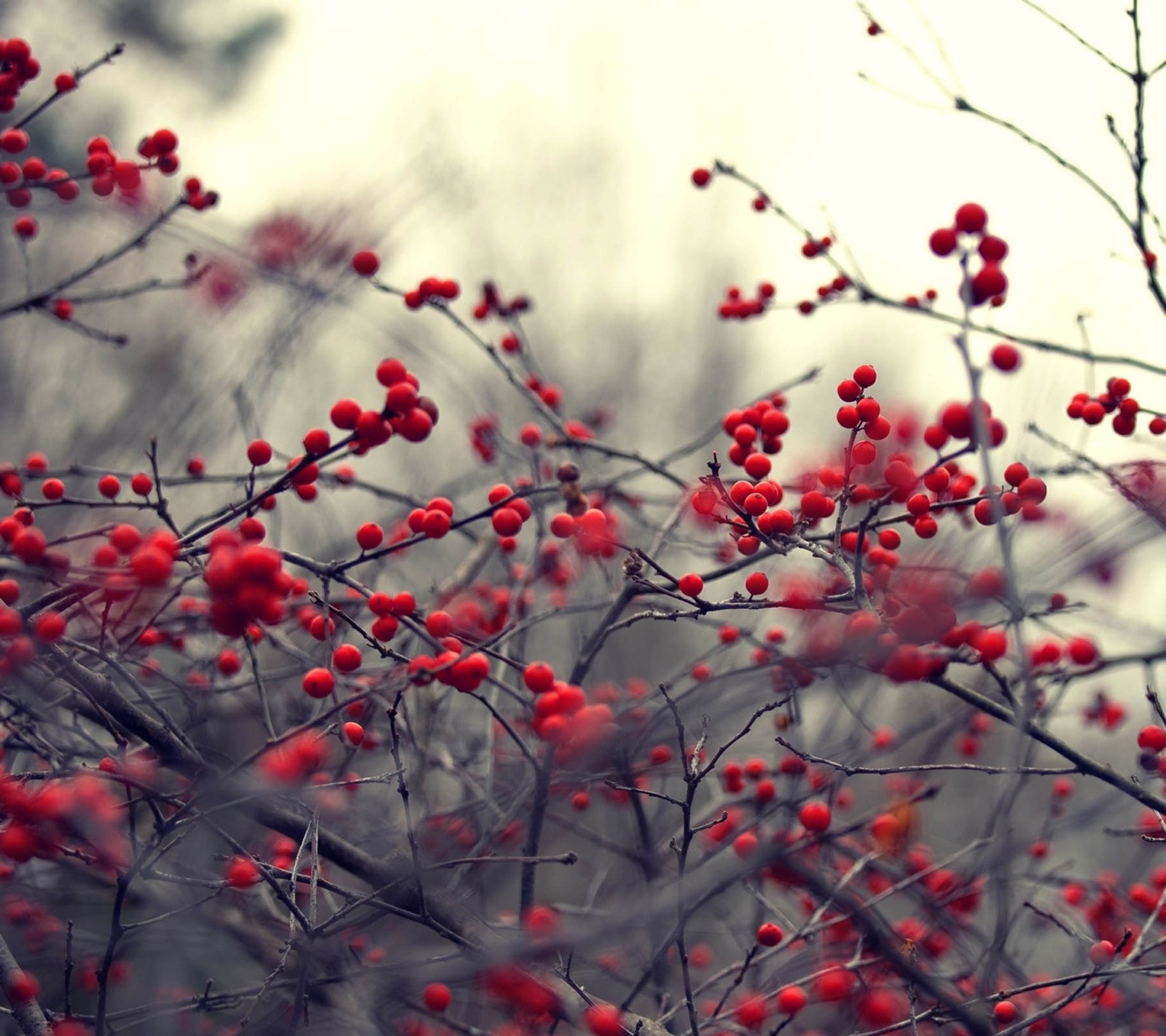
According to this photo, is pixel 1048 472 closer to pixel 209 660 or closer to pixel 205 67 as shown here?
pixel 209 660

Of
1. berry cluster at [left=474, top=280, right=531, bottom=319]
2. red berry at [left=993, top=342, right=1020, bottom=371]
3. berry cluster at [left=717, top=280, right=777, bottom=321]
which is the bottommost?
red berry at [left=993, top=342, right=1020, bottom=371]

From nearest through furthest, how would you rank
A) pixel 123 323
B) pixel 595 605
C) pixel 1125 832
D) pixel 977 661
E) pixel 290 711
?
pixel 977 661 → pixel 1125 832 → pixel 595 605 → pixel 290 711 → pixel 123 323

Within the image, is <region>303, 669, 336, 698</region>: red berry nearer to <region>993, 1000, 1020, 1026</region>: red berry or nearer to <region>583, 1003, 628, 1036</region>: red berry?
<region>583, 1003, 628, 1036</region>: red berry

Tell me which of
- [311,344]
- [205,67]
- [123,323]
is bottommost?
[311,344]

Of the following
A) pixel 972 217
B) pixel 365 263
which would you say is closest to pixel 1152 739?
pixel 972 217

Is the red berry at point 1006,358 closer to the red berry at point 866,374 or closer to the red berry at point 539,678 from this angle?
the red berry at point 866,374

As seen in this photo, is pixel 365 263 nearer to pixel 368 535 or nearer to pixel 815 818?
pixel 368 535

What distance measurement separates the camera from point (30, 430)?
6.04 metres

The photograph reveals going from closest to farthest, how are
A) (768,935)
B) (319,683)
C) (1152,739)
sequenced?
(319,683) → (1152,739) → (768,935)

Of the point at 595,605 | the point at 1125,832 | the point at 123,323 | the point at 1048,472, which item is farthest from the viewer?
the point at 123,323

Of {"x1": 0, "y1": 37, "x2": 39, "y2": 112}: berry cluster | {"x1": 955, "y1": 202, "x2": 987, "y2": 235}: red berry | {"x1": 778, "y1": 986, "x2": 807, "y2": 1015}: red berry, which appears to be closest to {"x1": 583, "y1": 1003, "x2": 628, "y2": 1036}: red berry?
{"x1": 778, "y1": 986, "x2": 807, "y2": 1015}: red berry

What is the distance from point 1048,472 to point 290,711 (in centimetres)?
274

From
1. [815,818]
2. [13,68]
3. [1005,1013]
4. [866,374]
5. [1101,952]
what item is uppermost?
[13,68]

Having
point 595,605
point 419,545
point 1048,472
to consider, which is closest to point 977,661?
point 1048,472
